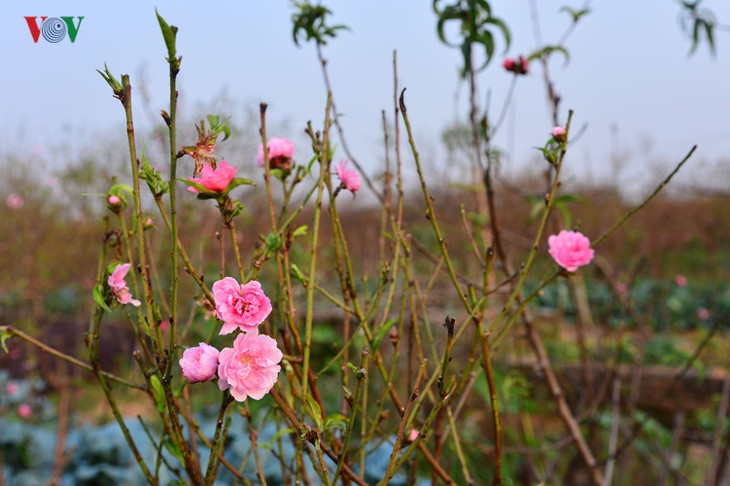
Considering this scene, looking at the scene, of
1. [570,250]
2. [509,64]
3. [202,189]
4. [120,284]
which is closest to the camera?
[202,189]

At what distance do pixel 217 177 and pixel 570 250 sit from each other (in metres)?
0.58

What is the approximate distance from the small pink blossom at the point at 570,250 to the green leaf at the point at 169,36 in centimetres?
63

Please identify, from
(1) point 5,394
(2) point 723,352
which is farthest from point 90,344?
(2) point 723,352

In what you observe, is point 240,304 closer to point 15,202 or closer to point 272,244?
point 272,244

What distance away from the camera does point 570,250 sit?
1.02 meters

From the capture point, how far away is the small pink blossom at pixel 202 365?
73 centimetres

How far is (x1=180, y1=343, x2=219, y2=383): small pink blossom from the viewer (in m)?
0.73

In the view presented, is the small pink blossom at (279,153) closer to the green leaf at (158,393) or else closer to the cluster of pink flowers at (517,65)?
the green leaf at (158,393)

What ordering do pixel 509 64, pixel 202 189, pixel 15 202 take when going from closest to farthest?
pixel 202 189 < pixel 509 64 < pixel 15 202

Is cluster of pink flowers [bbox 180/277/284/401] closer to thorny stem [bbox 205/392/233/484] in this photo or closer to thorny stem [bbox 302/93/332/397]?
thorny stem [bbox 205/392/233/484]

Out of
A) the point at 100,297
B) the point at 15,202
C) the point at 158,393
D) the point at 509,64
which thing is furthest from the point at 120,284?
the point at 15,202

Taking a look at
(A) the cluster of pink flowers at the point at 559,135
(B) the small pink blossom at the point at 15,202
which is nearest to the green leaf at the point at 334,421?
(A) the cluster of pink flowers at the point at 559,135

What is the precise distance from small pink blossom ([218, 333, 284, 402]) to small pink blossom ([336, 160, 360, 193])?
16.2 inches

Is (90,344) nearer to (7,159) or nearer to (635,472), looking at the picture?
(635,472)
